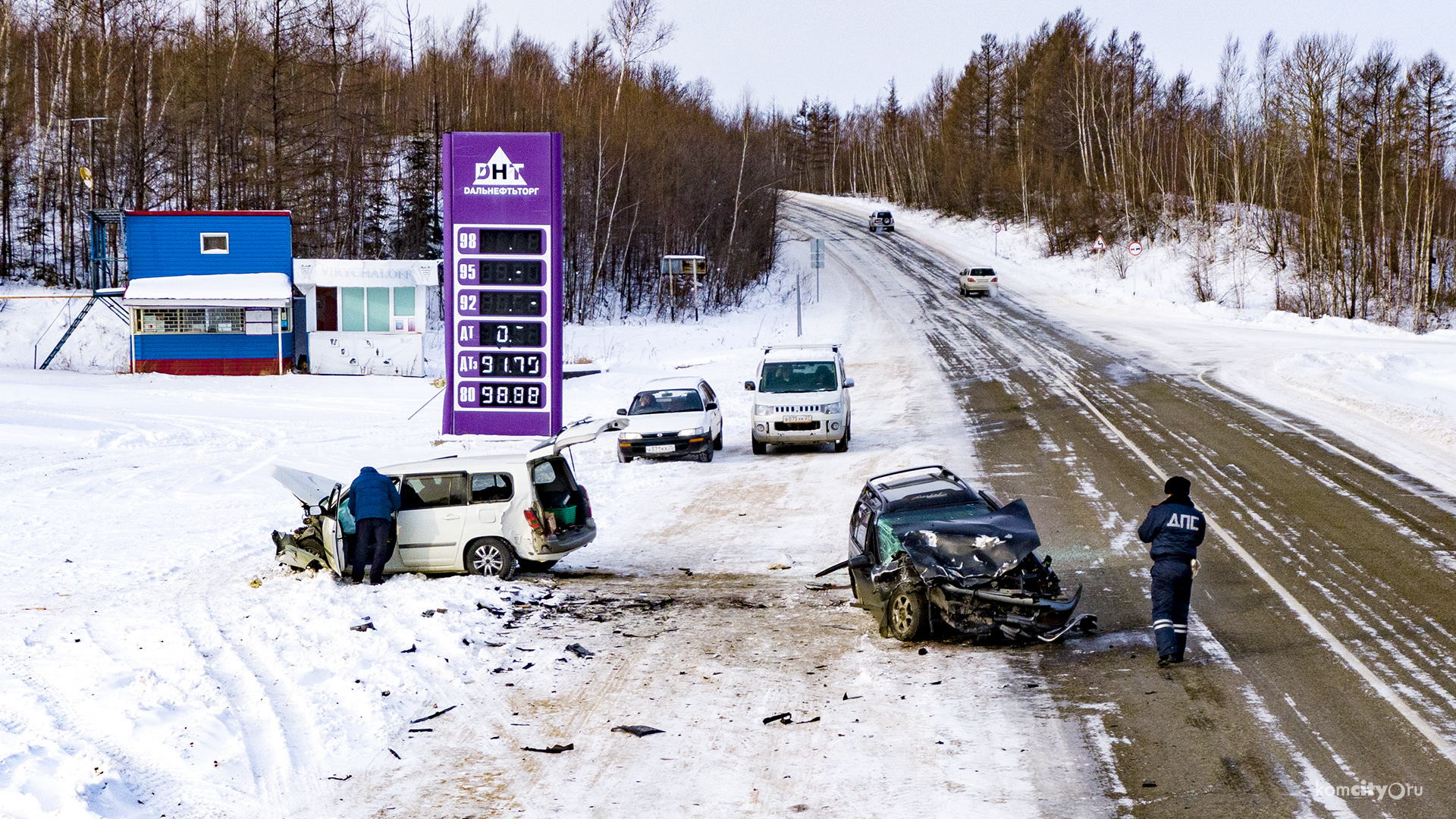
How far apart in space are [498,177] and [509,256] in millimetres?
1589

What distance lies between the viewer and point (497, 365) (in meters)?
21.9

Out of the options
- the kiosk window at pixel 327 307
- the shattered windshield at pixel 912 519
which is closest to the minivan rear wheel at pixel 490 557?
the shattered windshield at pixel 912 519

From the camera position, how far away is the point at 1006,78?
311 ft

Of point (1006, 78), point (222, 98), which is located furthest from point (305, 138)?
point (1006, 78)

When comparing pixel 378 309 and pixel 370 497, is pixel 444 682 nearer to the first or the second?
pixel 370 497

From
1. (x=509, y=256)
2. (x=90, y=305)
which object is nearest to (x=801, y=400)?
(x=509, y=256)

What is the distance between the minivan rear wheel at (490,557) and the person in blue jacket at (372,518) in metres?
0.93

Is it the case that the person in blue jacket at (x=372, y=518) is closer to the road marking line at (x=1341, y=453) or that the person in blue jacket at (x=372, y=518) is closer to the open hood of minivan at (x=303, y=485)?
the open hood of minivan at (x=303, y=485)

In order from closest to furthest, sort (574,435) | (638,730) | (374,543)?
1. (638,730)
2. (374,543)
3. (574,435)

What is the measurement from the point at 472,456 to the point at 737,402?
16.3 metres

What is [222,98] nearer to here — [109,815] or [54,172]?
[54,172]

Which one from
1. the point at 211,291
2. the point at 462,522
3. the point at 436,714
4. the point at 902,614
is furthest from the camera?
the point at 211,291

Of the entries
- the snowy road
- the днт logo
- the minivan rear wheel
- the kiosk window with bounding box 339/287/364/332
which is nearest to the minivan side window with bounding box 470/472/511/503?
the minivan rear wheel

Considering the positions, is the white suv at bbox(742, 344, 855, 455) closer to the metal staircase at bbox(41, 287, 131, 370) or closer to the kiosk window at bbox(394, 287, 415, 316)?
the kiosk window at bbox(394, 287, 415, 316)
